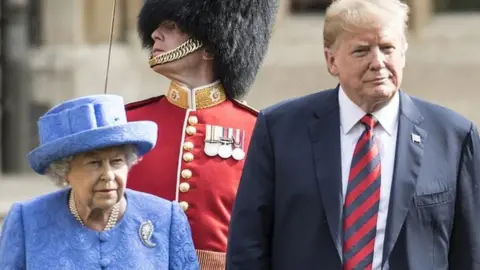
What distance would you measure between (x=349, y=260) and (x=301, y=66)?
9236 millimetres

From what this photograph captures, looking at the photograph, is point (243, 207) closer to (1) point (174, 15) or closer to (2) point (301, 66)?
(1) point (174, 15)

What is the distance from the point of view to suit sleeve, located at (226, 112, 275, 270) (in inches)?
194

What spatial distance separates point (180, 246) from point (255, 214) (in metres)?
0.27

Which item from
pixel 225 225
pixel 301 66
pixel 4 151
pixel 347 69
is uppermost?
pixel 347 69

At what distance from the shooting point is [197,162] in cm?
575

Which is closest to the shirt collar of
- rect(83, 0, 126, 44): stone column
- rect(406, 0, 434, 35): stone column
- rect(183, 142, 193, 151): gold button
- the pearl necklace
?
the pearl necklace

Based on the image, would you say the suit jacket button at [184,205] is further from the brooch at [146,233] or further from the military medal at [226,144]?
the brooch at [146,233]

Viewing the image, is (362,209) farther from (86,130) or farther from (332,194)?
(86,130)

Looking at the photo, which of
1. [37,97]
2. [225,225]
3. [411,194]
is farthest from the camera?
[37,97]

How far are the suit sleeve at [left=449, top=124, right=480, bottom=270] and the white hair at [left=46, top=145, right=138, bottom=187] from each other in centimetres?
97

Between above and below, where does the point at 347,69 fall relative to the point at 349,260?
above

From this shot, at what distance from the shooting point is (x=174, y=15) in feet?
19.3

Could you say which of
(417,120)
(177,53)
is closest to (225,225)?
(177,53)

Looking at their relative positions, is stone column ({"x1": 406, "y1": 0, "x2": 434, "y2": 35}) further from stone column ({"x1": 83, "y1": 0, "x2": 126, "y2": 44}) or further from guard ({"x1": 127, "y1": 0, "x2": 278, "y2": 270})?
guard ({"x1": 127, "y1": 0, "x2": 278, "y2": 270})
